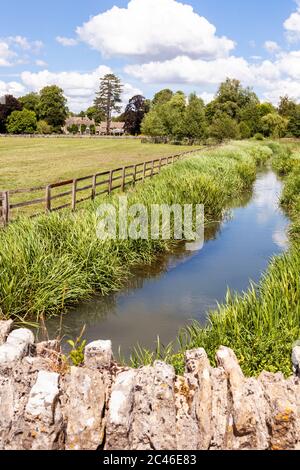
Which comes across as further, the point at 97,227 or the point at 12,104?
the point at 12,104

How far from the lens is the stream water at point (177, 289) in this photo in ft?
25.1

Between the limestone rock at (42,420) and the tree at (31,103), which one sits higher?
the tree at (31,103)

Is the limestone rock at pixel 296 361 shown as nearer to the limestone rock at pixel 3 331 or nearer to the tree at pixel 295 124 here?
the limestone rock at pixel 3 331

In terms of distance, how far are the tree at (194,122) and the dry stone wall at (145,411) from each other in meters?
74.8

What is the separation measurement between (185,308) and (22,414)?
18.8 feet

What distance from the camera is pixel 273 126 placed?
88.5m

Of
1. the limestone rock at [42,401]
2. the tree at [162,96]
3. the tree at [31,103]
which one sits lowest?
the limestone rock at [42,401]

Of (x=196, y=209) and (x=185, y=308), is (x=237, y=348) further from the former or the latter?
(x=196, y=209)

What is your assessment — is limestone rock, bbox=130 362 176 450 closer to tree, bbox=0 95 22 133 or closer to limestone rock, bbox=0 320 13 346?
limestone rock, bbox=0 320 13 346

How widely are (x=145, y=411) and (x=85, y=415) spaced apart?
43 cm

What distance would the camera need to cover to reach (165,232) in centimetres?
1232

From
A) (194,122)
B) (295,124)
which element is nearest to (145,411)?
(194,122)

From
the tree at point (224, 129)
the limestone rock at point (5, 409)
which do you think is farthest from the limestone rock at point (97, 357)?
the tree at point (224, 129)
